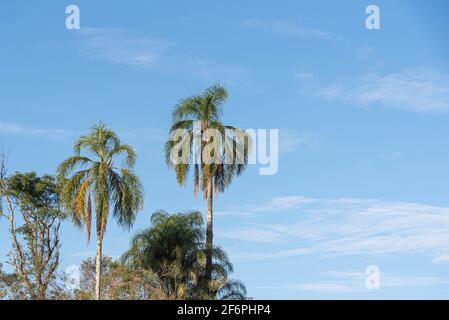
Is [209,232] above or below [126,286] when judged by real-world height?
above

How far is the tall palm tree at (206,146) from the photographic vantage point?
3759 centimetres

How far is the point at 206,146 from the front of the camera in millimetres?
37906

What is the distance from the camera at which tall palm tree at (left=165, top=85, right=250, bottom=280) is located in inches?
1480

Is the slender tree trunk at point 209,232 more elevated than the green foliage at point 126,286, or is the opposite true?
the slender tree trunk at point 209,232

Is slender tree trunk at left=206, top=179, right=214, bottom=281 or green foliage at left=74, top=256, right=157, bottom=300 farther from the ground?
slender tree trunk at left=206, top=179, right=214, bottom=281

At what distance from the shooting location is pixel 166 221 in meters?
38.1

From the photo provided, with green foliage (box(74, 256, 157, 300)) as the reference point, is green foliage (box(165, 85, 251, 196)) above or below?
above

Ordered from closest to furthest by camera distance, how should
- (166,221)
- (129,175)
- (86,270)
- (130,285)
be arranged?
(129,175)
(130,285)
(166,221)
(86,270)

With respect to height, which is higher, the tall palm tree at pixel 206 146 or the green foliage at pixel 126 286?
the tall palm tree at pixel 206 146
